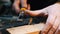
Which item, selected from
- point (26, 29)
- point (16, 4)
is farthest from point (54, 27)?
point (16, 4)

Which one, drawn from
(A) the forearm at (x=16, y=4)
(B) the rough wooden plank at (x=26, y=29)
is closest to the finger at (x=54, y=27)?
(B) the rough wooden plank at (x=26, y=29)

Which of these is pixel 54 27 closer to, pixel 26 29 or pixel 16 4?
pixel 26 29

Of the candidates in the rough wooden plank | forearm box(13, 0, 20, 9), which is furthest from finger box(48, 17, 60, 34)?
forearm box(13, 0, 20, 9)

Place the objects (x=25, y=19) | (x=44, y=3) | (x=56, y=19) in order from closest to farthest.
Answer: (x=56, y=19) → (x=25, y=19) → (x=44, y=3)

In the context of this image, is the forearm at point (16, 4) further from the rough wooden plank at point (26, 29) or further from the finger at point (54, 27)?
the finger at point (54, 27)

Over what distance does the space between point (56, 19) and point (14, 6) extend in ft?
0.92

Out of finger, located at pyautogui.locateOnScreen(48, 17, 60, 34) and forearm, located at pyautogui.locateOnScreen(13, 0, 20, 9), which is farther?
forearm, located at pyautogui.locateOnScreen(13, 0, 20, 9)

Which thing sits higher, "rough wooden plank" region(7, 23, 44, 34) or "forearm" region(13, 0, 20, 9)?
"forearm" region(13, 0, 20, 9)

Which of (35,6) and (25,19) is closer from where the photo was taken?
(25,19)

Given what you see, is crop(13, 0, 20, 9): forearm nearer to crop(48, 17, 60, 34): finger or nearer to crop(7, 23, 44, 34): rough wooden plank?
crop(7, 23, 44, 34): rough wooden plank

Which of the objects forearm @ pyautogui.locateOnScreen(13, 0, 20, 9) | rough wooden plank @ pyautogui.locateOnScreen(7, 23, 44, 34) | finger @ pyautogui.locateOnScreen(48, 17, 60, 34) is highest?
forearm @ pyautogui.locateOnScreen(13, 0, 20, 9)

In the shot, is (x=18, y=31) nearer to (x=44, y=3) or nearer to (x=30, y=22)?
(x=30, y=22)

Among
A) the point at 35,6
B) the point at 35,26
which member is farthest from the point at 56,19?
the point at 35,6

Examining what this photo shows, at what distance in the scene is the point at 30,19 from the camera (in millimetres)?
654
